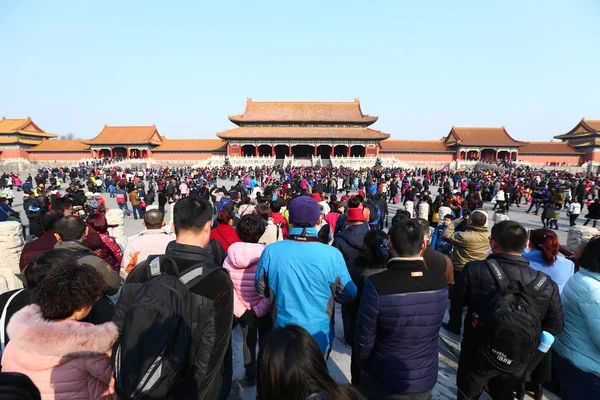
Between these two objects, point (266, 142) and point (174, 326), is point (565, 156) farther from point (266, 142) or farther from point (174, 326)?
point (174, 326)

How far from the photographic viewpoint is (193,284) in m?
1.59

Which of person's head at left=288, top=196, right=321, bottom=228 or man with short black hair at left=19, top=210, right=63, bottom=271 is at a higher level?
person's head at left=288, top=196, right=321, bottom=228

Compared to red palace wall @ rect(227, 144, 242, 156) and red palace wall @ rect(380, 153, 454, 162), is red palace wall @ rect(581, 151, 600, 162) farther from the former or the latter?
red palace wall @ rect(227, 144, 242, 156)

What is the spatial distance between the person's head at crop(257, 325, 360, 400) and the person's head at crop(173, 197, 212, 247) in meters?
1.06

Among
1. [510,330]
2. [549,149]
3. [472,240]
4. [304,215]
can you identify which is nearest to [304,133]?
[549,149]

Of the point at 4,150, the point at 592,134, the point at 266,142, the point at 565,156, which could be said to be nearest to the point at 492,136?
the point at 565,156

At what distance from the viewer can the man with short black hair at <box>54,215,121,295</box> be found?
2428 millimetres

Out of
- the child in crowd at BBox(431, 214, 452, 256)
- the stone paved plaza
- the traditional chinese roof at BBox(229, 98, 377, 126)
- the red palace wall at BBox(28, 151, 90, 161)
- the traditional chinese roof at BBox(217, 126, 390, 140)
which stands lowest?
the stone paved plaza

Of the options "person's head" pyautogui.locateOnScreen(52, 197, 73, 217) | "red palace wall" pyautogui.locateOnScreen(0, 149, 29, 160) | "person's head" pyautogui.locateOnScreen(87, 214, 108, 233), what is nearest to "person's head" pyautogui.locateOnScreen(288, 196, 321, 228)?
"person's head" pyautogui.locateOnScreen(87, 214, 108, 233)

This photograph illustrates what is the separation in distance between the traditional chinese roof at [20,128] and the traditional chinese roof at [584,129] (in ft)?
255

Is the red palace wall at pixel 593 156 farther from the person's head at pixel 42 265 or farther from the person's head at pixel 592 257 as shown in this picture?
the person's head at pixel 42 265

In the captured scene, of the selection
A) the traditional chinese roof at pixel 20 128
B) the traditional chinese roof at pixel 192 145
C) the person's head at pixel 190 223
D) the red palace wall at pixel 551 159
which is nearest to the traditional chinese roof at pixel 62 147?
the traditional chinese roof at pixel 20 128

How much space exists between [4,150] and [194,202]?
184 ft

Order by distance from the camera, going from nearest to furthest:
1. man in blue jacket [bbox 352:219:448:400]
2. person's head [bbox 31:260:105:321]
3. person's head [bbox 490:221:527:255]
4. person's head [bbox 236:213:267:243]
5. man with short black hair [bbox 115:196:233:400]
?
person's head [bbox 31:260:105:321] < man with short black hair [bbox 115:196:233:400] < man in blue jacket [bbox 352:219:448:400] < person's head [bbox 490:221:527:255] < person's head [bbox 236:213:267:243]
